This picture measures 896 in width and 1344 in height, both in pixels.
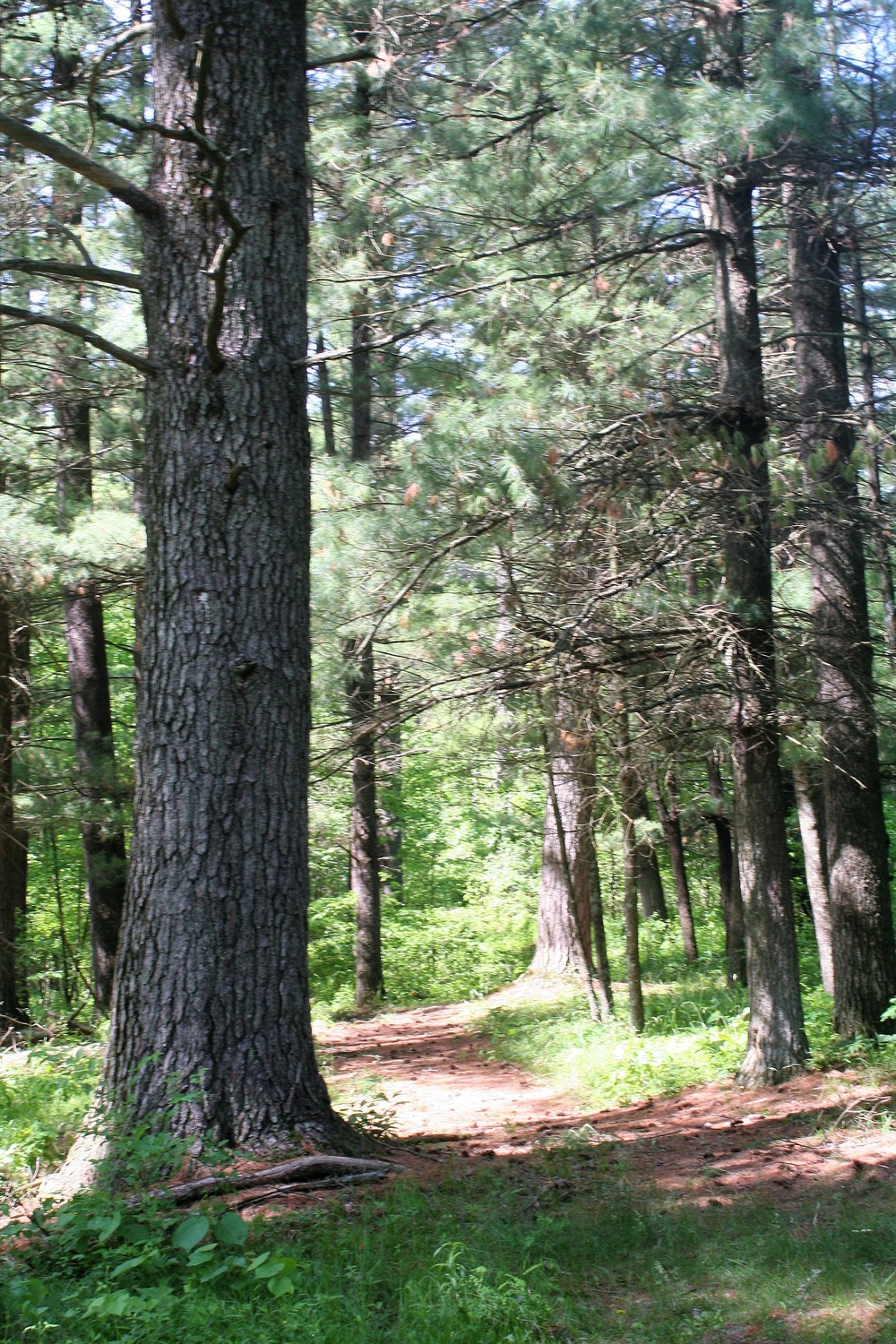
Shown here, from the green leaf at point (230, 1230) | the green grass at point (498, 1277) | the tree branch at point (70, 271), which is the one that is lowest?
the green grass at point (498, 1277)

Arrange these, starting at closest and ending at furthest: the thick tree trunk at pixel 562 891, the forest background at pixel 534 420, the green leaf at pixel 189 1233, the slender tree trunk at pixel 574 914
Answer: the green leaf at pixel 189 1233 < the forest background at pixel 534 420 < the slender tree trunk at pixel 574 914 < the thick tree trunk at pixel 562 891

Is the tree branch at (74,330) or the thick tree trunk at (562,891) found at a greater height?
the tree branch at (74,330)

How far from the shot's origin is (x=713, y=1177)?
17.0ft

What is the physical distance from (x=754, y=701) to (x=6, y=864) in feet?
24.4

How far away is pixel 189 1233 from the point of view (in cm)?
351

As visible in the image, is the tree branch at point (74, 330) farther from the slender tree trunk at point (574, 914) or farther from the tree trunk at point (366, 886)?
the tree trunk at point (366, 886)

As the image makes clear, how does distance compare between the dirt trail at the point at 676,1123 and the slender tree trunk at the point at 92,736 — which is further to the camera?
the slender tree trunk at the point at 92,736

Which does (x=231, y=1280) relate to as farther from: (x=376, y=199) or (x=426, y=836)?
(x=426, y=836)

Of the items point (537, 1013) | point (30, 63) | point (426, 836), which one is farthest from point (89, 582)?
point (426, 836)

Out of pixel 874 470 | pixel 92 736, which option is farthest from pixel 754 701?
pixel 92 736

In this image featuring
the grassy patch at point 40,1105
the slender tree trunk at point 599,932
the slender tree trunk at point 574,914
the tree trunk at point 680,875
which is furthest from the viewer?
the tree trunk at point 680,875

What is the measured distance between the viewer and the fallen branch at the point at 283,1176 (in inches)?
158

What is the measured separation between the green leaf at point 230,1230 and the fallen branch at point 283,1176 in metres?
0.32

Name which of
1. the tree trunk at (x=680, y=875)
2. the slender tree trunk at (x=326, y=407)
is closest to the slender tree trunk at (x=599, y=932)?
the tree trunk at (x=680, y=875)
